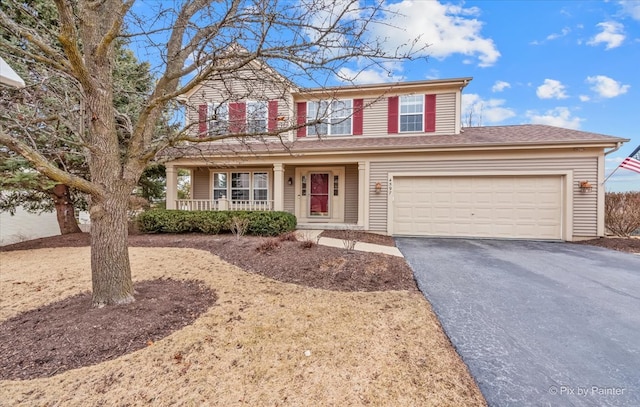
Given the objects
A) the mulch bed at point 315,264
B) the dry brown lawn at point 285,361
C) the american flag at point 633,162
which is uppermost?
the american flag at point 633,162

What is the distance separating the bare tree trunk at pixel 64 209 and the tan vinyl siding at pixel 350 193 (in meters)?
9.68

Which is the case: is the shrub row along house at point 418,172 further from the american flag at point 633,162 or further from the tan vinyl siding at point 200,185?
the american flag at point 633,162

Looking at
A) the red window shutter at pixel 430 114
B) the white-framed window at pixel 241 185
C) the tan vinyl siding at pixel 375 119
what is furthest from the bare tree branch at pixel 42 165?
the red window shutter at pixel 430 114

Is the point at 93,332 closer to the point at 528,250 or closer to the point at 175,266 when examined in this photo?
the point at 175,266

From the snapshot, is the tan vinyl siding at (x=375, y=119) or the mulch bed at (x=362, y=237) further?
the tan vinyl siding at (x=375, y=119)

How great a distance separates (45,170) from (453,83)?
445 inches

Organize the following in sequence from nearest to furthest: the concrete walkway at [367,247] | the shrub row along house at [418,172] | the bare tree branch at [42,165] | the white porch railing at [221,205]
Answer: the bare tree branch at [42,165], the concrete walkway at [367,247], the shrub row along house at [418,172], the white porch railing at [221,205]

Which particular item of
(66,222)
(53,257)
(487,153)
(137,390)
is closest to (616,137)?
(487,153)

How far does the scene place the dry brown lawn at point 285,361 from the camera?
209 cm

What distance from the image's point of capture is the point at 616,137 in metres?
7.89

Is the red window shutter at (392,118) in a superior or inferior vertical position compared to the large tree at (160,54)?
superior

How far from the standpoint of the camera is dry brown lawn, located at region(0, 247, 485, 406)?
2.09 meters

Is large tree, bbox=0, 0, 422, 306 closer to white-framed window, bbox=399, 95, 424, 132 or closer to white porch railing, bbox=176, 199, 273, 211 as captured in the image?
white porch railing, bbox=176, 199, 273, 211

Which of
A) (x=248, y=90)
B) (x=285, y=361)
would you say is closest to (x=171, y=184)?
(x=248, y=90)
